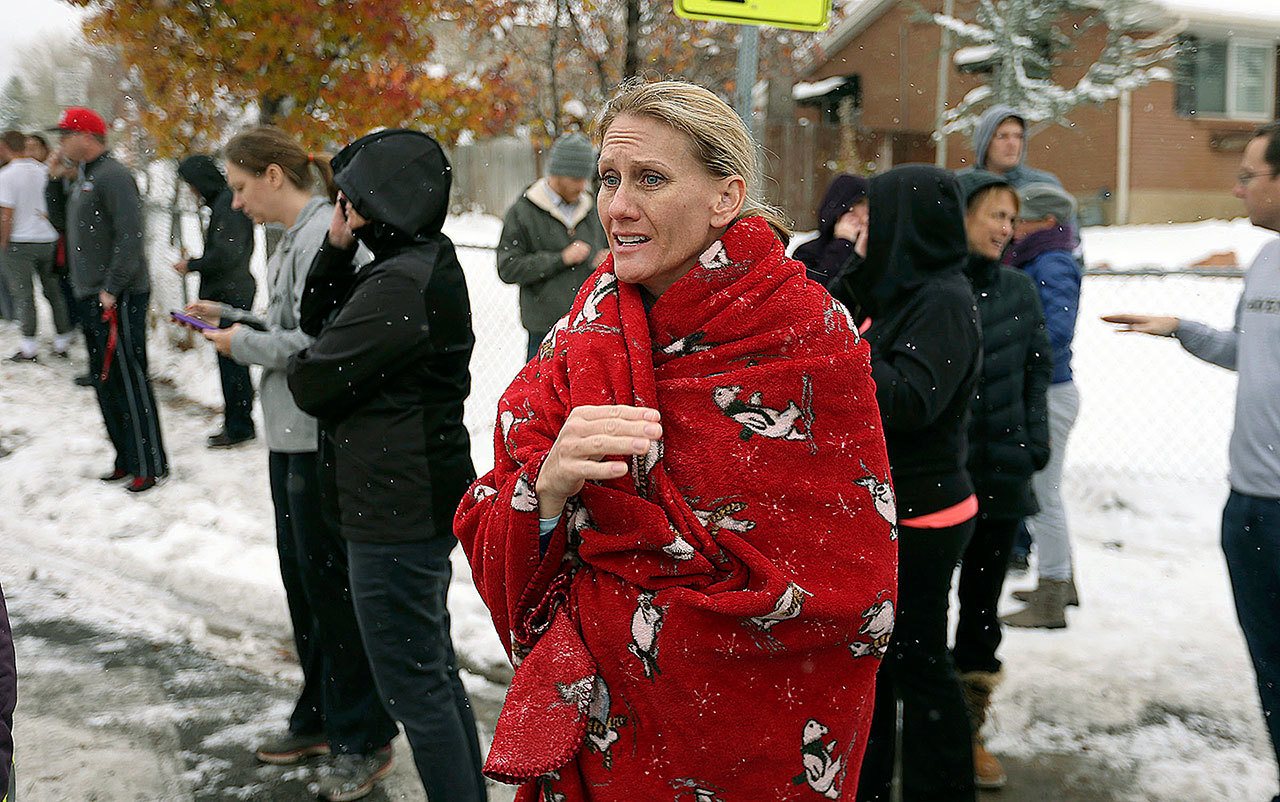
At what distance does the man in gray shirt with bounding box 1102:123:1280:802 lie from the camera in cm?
337

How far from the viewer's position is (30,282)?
38.8ft

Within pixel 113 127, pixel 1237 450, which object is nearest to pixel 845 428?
pixel 1237 450

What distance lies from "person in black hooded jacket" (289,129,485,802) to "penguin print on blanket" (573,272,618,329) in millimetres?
1226

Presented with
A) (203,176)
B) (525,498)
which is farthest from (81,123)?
(525,498)

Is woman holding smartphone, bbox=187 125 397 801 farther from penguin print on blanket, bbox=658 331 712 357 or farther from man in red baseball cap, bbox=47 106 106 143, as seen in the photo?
man in red baseball cap, bbox=47 106 106 143

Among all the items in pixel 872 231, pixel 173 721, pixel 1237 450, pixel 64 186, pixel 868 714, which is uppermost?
pixel 64 186

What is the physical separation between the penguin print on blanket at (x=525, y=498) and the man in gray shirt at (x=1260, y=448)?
2.61 meters

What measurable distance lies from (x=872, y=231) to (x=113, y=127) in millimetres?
15581

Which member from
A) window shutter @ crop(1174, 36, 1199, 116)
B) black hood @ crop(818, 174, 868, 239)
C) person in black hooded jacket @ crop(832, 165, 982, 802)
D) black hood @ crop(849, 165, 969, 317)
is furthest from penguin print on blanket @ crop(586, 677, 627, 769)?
window shutter @ crop(1174, 36, 1199, 116)

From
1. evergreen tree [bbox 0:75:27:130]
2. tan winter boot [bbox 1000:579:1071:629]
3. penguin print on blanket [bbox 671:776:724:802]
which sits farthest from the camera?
evergreen tree [bbox 0:75:27:130]

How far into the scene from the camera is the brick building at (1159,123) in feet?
81.7

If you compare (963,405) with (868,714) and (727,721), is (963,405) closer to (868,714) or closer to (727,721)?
(868,714)

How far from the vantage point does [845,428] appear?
196cm

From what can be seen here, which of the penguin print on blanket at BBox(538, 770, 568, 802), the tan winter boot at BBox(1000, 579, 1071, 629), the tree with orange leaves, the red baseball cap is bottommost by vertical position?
the tan winter boot at BBox(1000, 579, 1071, 629)
